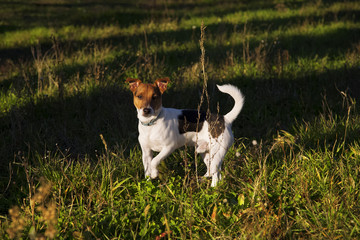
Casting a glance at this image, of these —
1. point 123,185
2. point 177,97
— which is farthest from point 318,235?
point 177,97

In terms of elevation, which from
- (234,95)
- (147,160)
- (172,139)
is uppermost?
(234,95)

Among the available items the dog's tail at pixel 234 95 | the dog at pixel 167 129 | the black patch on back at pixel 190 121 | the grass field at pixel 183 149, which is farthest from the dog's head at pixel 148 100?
the dog's tail at pixel 234 95

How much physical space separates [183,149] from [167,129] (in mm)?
703

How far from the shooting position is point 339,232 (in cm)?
235

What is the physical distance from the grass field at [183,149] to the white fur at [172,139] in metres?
0.15

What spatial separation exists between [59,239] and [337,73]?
17.6ft

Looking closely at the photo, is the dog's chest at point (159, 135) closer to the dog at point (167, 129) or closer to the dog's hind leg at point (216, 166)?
the dog at point (167, 129)

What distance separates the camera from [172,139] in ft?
10.2

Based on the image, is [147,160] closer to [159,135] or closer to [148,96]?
[159,135]

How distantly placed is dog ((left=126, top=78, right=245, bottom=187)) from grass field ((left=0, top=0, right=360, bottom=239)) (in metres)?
0.17

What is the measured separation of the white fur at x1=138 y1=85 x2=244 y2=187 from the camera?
3.06 m

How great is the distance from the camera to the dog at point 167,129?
3010mm

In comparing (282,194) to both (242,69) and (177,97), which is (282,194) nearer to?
(177,97)

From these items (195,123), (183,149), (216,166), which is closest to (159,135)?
(195,123)
